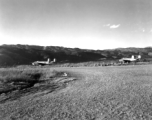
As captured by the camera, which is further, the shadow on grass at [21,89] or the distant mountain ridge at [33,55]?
the distant mountain ridge at [33,55]

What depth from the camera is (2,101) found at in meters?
5.77

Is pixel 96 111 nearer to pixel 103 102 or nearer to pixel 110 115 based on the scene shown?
pixel 110 115

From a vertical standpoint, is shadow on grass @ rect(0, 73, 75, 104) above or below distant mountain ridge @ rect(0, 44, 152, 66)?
below

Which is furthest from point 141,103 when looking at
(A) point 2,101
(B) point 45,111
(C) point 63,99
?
(A) point 2,101

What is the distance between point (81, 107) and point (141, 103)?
2379mm

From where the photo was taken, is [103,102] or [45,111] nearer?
[45,111]

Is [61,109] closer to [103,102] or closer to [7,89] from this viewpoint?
[103,102]

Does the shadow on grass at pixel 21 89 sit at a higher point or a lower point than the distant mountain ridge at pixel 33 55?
lower

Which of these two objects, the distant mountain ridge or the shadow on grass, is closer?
the shadow on grass

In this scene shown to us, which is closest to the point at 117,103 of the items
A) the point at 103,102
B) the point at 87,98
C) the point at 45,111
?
the point at 103,102

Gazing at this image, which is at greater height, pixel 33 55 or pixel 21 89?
pixel 33 55

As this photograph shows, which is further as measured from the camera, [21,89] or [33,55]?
[33,55]

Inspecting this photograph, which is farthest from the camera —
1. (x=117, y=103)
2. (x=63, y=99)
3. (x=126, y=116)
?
(x=63, y=99)

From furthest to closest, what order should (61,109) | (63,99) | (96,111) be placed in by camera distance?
(63,99) → (61,109) → (96,111)
